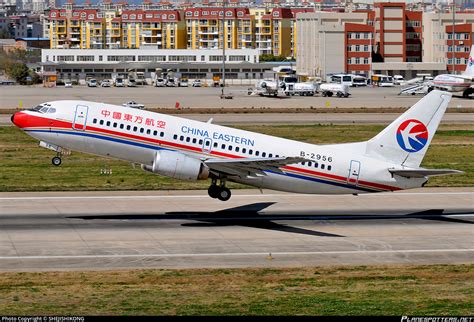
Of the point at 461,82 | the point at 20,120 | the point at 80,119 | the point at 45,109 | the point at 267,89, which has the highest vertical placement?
the point at 45,109

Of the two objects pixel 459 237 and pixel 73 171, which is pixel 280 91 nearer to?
pixel 73 171

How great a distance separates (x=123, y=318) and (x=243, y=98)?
132 meters

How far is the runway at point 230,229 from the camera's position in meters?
41.2

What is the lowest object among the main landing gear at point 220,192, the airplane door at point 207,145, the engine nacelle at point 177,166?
the main landing gear at point 220,192

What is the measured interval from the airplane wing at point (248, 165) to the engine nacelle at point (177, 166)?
74 centimetres

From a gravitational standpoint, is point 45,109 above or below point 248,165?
above

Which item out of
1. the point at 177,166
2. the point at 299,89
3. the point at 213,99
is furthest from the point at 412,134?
the point at 299,89

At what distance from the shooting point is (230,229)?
47750mm

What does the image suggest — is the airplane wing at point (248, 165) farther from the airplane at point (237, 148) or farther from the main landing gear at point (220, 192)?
the main landing gear at point (220, 192)

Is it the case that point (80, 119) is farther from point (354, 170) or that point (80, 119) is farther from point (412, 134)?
point (412, 134)

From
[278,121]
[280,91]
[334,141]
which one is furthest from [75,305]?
[280,91]

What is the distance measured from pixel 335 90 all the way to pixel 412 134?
118183mm

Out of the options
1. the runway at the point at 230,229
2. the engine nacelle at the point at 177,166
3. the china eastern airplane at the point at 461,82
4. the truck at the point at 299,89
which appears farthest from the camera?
the truck at the point at 299,89

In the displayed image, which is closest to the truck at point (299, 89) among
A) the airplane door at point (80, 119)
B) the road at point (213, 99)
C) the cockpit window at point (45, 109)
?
the road at point (213, 99)
